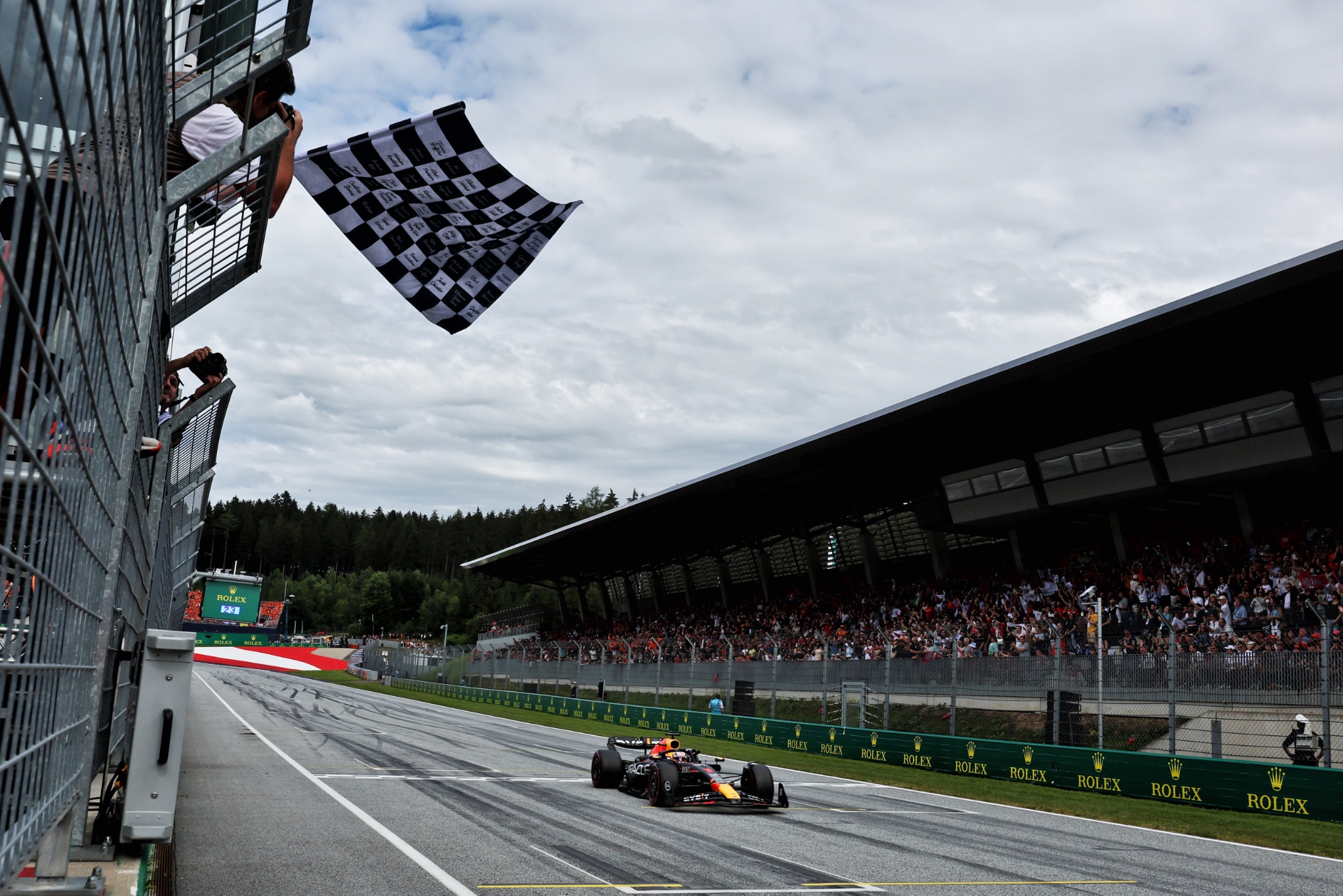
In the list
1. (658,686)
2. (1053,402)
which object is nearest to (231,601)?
(658,686)

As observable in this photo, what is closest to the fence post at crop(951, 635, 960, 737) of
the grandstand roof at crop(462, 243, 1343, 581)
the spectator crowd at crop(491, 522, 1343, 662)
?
the spectator crowd at crop(491, 522, 1343, 662)

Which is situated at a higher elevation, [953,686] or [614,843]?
[953,686]

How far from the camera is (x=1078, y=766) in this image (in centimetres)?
1577

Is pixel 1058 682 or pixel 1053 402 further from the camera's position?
pixel 1053 402

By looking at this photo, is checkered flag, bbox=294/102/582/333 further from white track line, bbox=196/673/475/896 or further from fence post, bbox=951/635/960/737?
fence post, bbox=951/635/960/737


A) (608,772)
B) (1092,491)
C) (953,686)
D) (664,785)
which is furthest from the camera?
(1092,491)

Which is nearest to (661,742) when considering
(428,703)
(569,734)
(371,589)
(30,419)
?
(30,419)

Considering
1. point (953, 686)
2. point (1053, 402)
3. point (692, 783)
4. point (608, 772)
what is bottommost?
point (608, 772)

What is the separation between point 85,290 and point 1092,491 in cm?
2711

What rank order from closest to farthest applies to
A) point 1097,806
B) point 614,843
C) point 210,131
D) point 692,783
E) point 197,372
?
1. point 210,131
2. point 197,372
3. point 614,843
4. point 692,783
5. point 1097,806

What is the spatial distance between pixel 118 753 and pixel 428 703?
108 feet

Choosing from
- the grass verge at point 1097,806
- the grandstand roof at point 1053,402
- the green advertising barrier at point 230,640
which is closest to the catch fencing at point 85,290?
the grass verge at point 1097,806

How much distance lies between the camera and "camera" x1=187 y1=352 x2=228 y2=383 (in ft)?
21.6

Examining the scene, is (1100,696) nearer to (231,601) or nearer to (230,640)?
(231,601)
